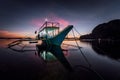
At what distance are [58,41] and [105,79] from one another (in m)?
19.6

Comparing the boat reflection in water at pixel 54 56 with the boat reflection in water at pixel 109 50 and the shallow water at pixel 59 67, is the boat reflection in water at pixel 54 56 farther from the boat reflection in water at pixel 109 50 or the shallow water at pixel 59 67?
the boat reflection in water at pixel 109 50

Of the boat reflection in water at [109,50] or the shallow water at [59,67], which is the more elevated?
the shallow water at [59,67]

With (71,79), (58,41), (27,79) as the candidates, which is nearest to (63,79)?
(71,79)

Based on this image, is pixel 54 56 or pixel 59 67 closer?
pixel 59 67

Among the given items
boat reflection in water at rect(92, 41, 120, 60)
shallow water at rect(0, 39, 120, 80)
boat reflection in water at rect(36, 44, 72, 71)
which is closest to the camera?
shallow water at rect(0, 39, 120, 80)

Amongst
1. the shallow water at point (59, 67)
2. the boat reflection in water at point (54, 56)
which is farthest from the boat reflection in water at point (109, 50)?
the boat reflection in water at point (54, 56)

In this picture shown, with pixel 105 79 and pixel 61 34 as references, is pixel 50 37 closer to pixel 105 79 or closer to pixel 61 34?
pixel 61 34

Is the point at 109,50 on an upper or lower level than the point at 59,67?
lower

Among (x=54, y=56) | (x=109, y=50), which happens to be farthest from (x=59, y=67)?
(x=109, y=50)

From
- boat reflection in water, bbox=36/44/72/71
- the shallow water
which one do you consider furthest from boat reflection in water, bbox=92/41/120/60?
boat reflection in water, bbox=36/44/72/71

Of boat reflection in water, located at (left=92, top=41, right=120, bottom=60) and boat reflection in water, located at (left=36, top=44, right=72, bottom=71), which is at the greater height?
boat reflection in water, located at (left=36, top=44, right=72, bottom=71)

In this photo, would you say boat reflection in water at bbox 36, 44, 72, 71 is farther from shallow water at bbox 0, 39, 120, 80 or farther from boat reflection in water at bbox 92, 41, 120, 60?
boat reflection in water at bbox 92, 41, 120, 60

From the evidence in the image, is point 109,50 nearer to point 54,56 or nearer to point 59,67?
point 54,56

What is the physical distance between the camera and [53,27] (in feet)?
85.9
